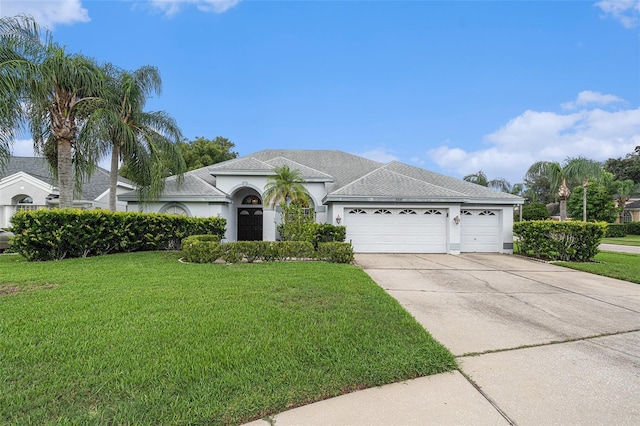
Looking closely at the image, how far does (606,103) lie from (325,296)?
22.7m

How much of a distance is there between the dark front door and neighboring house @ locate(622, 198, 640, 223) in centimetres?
4687

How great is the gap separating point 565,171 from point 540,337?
1622 cm

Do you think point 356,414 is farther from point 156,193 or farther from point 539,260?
point 156,193

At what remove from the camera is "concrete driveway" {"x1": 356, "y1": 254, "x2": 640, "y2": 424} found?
262 cm

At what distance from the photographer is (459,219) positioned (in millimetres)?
13945

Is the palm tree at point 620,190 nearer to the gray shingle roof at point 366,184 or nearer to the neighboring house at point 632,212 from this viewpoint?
the neighboring house at point 632,212

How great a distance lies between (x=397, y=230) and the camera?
1402cm

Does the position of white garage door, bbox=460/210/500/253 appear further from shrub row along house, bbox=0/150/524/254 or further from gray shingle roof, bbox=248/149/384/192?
gray shingle roof, bbox=248/149/384/192

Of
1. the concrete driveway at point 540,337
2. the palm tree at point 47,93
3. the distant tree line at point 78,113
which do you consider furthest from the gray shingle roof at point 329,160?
the concrete driveway at point 540,337

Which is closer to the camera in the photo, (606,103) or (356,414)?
(356,414)

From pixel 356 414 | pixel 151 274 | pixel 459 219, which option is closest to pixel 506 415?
pixel 356 414

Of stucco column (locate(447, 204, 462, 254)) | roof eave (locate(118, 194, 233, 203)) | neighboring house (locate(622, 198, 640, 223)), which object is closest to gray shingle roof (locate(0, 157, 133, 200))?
roof eave (locate(118, 194, 233, 203))

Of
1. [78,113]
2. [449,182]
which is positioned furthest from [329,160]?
[78,113]

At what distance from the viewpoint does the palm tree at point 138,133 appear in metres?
12.2
